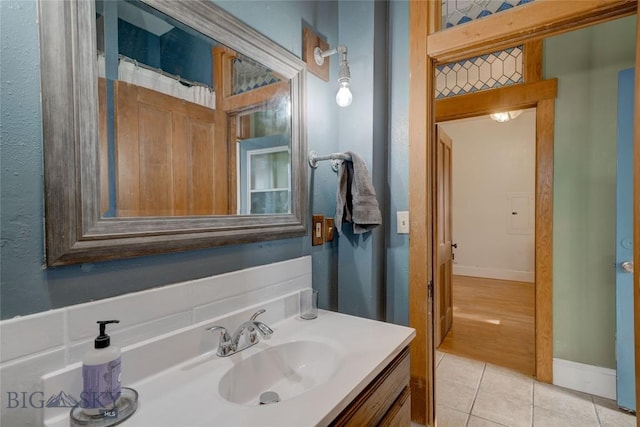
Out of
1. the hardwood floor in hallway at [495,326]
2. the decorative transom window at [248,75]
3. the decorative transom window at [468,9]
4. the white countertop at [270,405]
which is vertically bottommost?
the hardwood floor in hallway at [495,326]

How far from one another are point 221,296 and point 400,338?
2.15ft

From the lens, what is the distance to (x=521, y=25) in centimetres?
131

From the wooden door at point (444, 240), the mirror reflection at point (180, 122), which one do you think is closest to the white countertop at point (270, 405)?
the mirror reflection at point (180, 122)

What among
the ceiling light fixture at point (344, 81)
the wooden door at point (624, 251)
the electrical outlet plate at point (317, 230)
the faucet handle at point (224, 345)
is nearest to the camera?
the faucet handle at point (224, 345)

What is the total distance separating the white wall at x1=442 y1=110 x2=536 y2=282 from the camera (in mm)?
4785

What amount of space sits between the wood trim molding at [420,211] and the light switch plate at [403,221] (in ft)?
0.09

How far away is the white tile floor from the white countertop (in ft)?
3.76

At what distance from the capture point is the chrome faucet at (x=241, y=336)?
38.1 inches

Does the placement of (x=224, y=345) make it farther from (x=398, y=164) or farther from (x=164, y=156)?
(x=398, y=164)

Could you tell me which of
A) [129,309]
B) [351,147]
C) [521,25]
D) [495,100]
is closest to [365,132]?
[351,147]

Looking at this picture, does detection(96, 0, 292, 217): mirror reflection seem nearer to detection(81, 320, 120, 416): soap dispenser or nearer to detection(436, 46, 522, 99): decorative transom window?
detection(81, 320, 120, 416): soap dispenser

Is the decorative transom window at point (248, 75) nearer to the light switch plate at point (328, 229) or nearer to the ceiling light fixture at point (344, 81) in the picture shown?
the ceiling light fixture at point (344, 81)

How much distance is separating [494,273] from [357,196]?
4.66 meters

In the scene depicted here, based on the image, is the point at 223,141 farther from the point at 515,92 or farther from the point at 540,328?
the point at 540,328
